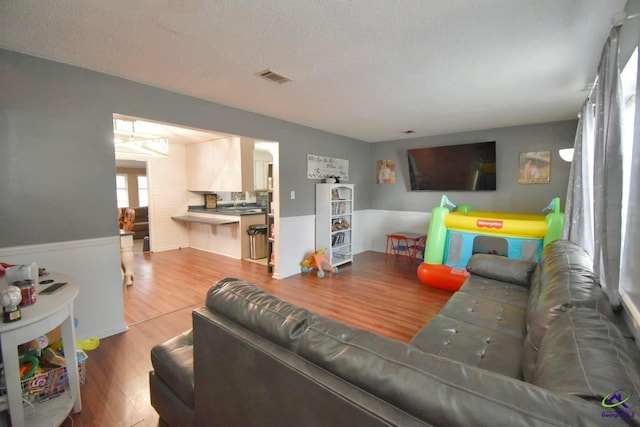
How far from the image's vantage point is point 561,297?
1435 mm

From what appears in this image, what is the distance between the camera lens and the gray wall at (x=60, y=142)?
81.2 inches

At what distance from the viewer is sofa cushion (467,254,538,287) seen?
8.17 ft

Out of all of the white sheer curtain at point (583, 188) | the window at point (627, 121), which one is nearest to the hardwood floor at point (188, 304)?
the white sheer curtain at point (583, 188)

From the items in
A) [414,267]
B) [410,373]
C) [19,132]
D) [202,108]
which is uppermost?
[202,108]

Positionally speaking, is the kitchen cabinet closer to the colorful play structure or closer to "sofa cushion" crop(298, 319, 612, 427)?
the colorful play structure

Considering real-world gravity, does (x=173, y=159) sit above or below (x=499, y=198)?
above

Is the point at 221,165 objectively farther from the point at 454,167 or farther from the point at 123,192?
the point at 123,192

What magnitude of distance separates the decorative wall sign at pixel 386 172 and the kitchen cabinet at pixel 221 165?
107 inches

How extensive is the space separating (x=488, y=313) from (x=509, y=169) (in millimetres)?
3532

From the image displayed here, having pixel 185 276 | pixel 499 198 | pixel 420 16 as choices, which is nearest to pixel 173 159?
pixel 185 276

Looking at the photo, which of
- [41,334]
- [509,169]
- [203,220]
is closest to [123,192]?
[203,220]

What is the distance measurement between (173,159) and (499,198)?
657cm

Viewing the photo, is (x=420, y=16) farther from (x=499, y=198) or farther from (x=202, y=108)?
(x=499, y=198)

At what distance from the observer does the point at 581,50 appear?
6.73 ft
